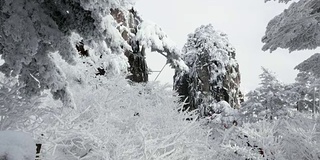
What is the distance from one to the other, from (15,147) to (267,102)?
65.5 ft

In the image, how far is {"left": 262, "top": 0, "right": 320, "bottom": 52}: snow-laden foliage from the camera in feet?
30.6

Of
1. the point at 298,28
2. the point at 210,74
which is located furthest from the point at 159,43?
the point at 210,74

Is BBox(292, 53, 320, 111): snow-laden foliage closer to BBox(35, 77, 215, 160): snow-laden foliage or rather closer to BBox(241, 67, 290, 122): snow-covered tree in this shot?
BBox(241, 67, 290, 122): snow-covered tree

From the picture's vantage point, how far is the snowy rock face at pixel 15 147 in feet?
6.77

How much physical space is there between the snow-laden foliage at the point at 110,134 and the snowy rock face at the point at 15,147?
6.94 feet

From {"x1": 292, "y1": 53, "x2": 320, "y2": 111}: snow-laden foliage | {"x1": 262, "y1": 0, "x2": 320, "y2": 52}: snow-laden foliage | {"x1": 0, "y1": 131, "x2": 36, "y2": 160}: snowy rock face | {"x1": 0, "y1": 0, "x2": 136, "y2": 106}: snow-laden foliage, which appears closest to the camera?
{"x1": 0, "y1": 131, "x2": 36, "y2": 160}: snowy rock face

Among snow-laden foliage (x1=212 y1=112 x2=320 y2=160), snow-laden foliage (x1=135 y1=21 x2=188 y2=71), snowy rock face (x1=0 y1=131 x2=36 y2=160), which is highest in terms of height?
snow-laden foliage (x1=135 y1=21 x2=188 y2=71)

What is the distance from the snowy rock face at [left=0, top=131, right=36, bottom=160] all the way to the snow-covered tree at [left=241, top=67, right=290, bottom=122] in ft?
61.5

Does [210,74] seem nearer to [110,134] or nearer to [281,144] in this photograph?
[281,144]

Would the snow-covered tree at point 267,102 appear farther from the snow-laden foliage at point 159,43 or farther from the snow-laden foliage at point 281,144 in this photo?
the snow-laden foliage at point 281,144

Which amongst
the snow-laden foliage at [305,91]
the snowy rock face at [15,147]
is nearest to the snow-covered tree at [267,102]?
the snow-laden foliage at [305,91]

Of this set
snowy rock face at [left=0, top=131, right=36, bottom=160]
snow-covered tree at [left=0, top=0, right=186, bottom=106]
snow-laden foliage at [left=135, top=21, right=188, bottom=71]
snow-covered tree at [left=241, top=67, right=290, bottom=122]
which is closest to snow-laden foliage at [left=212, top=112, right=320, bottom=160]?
snow-covered tree at [left=0, top=0, right=186, bottom=106]

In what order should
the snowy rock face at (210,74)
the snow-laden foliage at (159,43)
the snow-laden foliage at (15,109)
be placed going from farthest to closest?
the snowy rock face at (210,74)
the snow-laden foliage at (159,43)
the snow-laden foliage at (15,109)

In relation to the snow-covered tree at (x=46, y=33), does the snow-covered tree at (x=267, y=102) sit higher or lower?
higher
